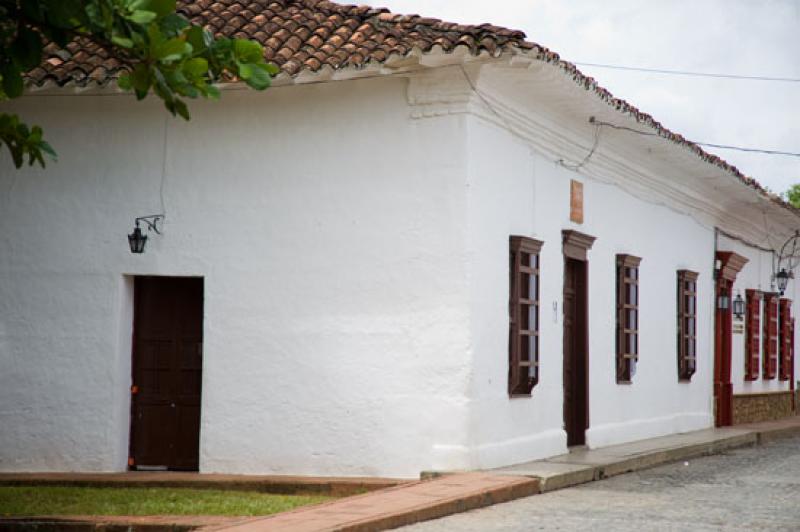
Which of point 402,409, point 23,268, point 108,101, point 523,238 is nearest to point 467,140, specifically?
point 523,238

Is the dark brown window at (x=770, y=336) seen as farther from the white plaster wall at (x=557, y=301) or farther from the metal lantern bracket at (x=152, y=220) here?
the metal lantern bracket at (x=152, y=220)

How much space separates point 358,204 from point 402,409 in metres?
1.85

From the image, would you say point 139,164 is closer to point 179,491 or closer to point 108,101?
point 108,101

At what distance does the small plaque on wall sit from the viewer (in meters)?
14.3

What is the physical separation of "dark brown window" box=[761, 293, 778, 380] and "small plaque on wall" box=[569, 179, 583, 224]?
32.8 ft

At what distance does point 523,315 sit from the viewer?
1302cm

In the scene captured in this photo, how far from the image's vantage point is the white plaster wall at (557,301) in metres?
12.0

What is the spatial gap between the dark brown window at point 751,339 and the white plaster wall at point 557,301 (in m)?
2.97

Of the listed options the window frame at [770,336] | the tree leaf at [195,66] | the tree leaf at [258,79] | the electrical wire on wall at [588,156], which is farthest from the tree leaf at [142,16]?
the window frame at [770,336]

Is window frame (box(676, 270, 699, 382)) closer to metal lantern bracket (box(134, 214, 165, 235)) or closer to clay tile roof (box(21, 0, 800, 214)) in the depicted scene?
clay tile roof (box(21, 0, 800, 214))

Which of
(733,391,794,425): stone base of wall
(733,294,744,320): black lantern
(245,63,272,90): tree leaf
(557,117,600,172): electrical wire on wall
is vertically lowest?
(733,391,794,425): stone base of wall

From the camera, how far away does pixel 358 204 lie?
1198cm

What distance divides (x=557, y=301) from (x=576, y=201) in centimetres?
116

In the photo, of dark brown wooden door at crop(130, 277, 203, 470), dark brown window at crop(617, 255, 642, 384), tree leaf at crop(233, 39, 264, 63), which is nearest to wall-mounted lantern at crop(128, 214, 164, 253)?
dark brown wooden door at crop(130, 277, 203, 470)
